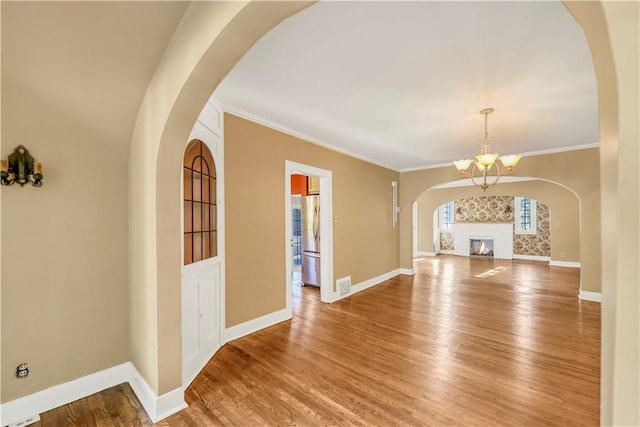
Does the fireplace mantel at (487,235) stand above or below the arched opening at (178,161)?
below

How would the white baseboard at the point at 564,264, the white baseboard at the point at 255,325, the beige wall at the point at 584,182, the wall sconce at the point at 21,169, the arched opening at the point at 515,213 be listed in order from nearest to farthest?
the wall sconce at the point at 21,169, the white baseboard at the point at 255,325, the beige wall at the point at 584,182, the white baseboard at the point at 564,264, the arched opening at the point at 515,213

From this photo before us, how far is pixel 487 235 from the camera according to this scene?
9.92 m

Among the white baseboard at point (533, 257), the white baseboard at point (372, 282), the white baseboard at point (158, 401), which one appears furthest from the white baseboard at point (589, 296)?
the white baseboard at point (158, 401)

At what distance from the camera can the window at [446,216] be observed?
36.1 feet

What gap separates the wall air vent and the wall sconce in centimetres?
388

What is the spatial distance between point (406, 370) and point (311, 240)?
310 cm

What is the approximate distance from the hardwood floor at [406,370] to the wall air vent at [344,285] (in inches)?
14.0

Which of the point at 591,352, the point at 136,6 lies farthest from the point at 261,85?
the point at 591,352

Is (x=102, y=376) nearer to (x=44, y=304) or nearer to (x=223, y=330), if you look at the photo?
(x=44, y=304)

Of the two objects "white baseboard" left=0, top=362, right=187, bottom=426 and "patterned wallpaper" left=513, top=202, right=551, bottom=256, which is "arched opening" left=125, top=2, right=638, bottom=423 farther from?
"patterned wallpaper" left=513, top=202, right=551, bottom=256

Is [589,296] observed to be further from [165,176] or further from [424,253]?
[165,176]

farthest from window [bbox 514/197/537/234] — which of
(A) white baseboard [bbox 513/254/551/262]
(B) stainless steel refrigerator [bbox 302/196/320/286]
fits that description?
(B) stainless steel refrigerator [bbox 302/196/320/286]

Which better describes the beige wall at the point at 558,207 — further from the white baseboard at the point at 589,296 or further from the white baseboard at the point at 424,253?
the white baseboard at the point at 589,296

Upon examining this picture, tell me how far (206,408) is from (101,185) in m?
1.96
